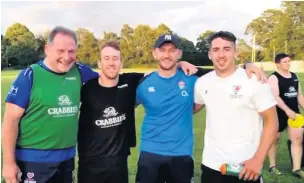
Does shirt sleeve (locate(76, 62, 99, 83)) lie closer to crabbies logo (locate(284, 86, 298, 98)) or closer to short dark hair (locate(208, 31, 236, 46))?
short dark hair (locate(208, 31, 236, 46))

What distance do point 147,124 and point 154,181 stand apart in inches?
26.3

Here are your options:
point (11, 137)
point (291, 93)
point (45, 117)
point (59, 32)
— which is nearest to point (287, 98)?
point (291, 93)

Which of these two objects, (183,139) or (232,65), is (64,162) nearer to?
(183,139)

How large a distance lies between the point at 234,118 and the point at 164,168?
3.71 ft

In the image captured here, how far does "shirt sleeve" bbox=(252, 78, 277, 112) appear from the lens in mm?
3928

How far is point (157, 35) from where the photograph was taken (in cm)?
6094

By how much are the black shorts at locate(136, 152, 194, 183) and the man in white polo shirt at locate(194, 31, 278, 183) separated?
1.50 ft

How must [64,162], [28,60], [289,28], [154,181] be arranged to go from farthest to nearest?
[289,28] → [28,60] → [154,181] → [64,162]

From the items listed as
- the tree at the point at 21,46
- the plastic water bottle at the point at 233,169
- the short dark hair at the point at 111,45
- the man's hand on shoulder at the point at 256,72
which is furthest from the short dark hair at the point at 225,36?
the tree at the point at 21,46

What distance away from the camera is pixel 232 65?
4.16 m

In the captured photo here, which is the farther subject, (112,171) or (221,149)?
(112,171)

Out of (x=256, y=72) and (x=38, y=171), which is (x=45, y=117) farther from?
(x=256, y=72)

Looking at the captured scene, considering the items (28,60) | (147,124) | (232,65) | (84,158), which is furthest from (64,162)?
(28,60)

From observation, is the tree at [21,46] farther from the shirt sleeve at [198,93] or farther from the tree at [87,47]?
the shirt sleeve at [198,93]
